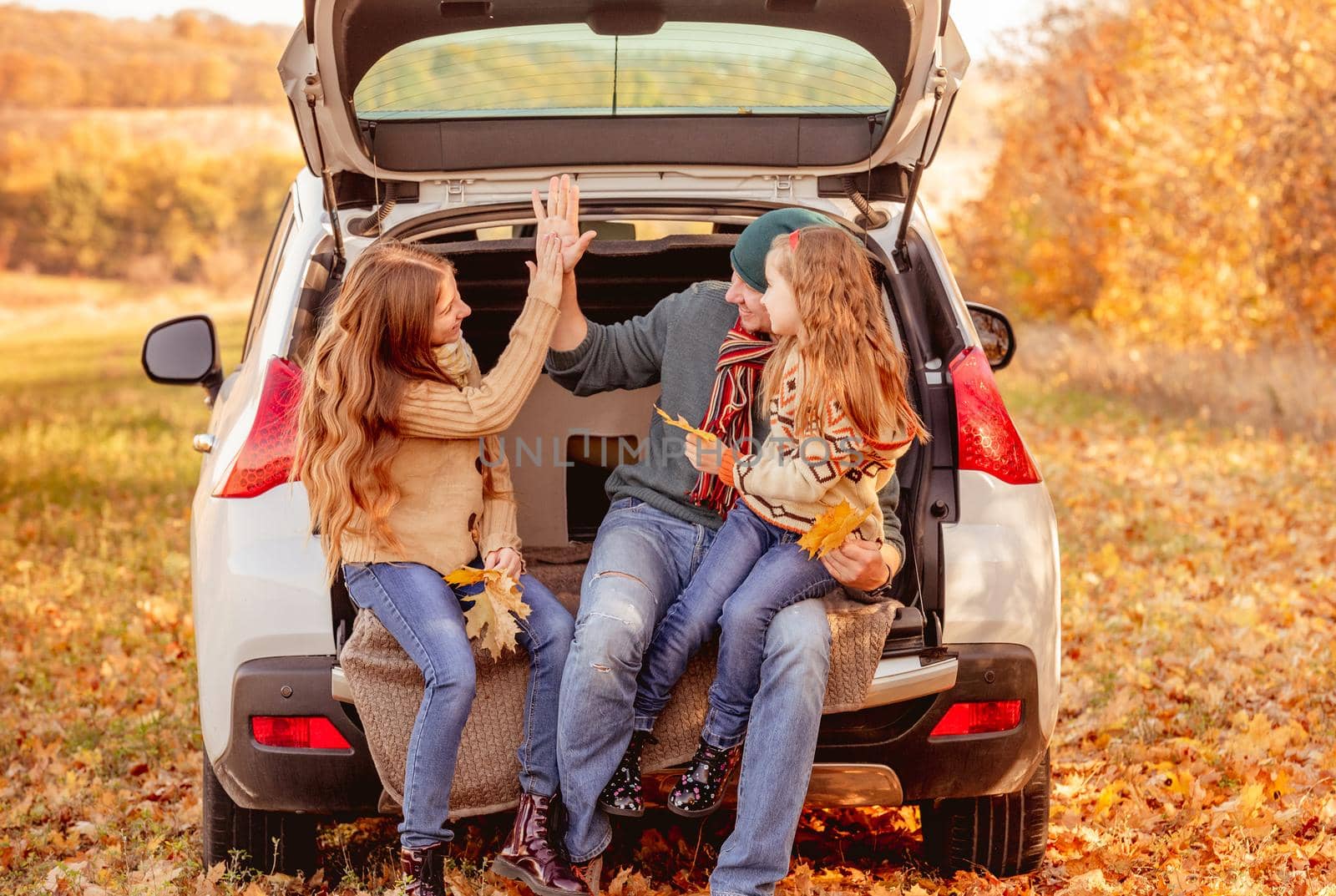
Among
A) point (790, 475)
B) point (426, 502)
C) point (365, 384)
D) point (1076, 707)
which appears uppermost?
point (365, 384)

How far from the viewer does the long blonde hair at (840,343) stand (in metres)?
2.96

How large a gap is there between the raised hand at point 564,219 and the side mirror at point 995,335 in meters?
1.33

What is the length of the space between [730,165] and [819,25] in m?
0.41

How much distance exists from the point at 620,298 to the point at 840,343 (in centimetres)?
135

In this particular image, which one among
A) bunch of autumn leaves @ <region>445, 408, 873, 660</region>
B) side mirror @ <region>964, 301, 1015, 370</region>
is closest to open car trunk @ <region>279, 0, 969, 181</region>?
side mirror @ <region>964, 301, 1015, 370</region>

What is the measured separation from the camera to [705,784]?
9.77 feet

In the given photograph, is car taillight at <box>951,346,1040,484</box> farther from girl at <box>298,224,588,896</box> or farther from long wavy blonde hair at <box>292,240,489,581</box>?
long wavy blonde hair at <box>292,240,489,581</box>

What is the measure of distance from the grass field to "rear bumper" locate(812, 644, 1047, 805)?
432 mm

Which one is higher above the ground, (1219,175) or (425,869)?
(425,869)

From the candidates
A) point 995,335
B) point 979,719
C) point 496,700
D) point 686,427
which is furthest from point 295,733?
point 995,335

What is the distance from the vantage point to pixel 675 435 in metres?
3.37

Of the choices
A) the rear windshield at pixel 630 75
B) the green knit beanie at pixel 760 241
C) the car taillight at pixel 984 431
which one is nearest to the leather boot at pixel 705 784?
the car taillight at pixel 984 431

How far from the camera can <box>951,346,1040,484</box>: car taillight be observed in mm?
3121

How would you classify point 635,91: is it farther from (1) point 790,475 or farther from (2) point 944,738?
(2) point 944,738
